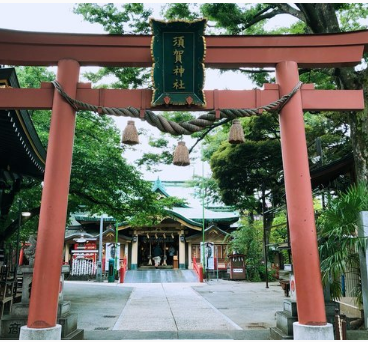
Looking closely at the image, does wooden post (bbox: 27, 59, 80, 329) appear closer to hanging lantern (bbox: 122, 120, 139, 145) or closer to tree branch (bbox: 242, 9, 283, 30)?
hanging lantern (bbox: 122, 120, 139, 145)

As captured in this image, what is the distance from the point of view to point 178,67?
6230 millimetres

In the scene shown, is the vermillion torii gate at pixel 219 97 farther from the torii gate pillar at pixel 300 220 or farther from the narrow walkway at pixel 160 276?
the narrow walkway at pixel 160 276

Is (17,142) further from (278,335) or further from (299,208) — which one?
(278,335)

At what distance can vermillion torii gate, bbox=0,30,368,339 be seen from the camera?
5.67 m

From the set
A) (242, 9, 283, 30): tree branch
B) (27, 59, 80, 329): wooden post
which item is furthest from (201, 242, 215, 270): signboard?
(27, 59, 80, 329): wooden post

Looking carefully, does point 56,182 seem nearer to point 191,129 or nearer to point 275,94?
point 191,129

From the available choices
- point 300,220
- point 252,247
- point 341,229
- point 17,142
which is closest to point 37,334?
point 300,220

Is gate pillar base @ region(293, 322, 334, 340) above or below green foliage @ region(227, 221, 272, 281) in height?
below

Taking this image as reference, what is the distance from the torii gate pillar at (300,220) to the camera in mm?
5547

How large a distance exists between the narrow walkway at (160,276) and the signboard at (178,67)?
18281mm

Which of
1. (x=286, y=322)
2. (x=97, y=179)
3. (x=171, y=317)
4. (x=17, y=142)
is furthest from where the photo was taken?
(x=97, y=179)

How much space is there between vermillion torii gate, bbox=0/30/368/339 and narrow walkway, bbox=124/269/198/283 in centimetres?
1786

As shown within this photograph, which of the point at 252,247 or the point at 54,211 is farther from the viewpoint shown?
the point at 252,247

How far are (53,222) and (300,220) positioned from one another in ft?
12.7
